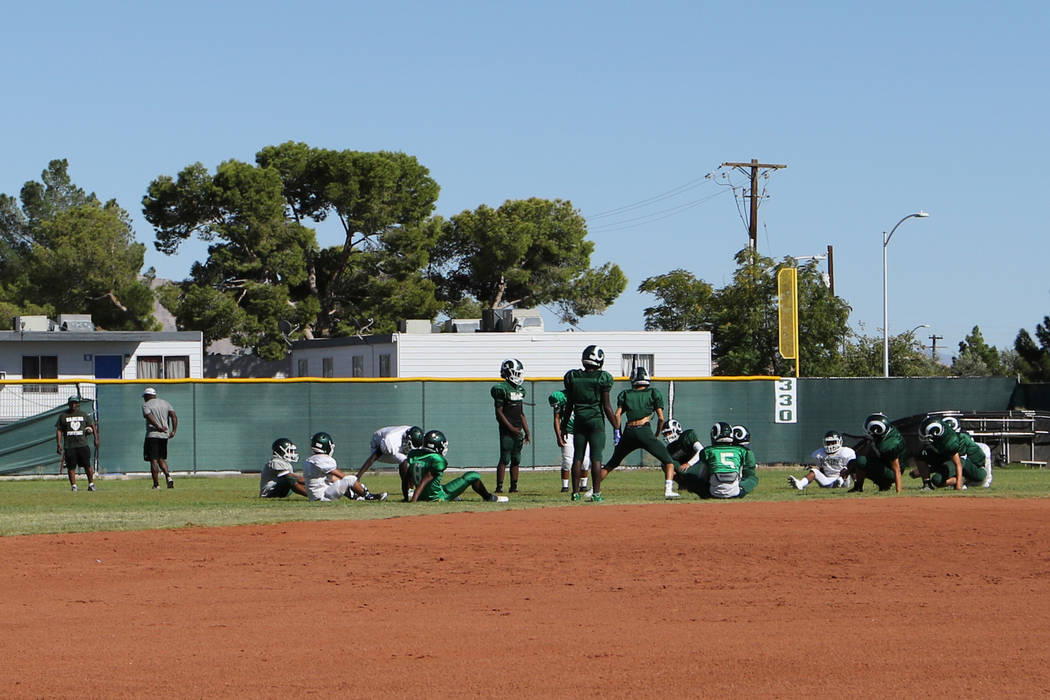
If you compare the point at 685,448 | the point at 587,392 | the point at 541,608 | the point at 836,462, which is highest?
the point at 587,392

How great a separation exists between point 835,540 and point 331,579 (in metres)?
4.73

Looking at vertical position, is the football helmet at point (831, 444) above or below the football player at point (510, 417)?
below

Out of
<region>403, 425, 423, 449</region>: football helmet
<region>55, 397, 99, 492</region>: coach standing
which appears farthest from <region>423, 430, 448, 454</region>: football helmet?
<region>55, 397, 99, 492</region>: coach standing

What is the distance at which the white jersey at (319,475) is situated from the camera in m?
18.0

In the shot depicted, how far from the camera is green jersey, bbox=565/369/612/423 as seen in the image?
55.3 feet

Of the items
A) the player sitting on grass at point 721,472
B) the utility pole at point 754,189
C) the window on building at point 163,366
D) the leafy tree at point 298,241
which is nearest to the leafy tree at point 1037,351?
the utility pole at point 754,189

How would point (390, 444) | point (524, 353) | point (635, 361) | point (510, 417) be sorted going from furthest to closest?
point (635, 361) < point (524, 353) < point (390, 444) < point (510, 417)

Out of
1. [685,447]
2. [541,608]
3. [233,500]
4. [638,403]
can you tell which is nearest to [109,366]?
[233,500]

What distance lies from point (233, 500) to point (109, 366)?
27283mm

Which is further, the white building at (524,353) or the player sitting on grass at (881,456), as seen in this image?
the white building at (524,353)

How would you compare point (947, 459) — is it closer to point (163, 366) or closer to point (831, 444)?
point (831, 444)

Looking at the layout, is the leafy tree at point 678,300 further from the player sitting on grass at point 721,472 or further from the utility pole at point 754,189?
the player sitting on grass at point 721,472

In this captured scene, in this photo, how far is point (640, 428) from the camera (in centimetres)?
1742

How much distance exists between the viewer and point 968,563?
11.3m
